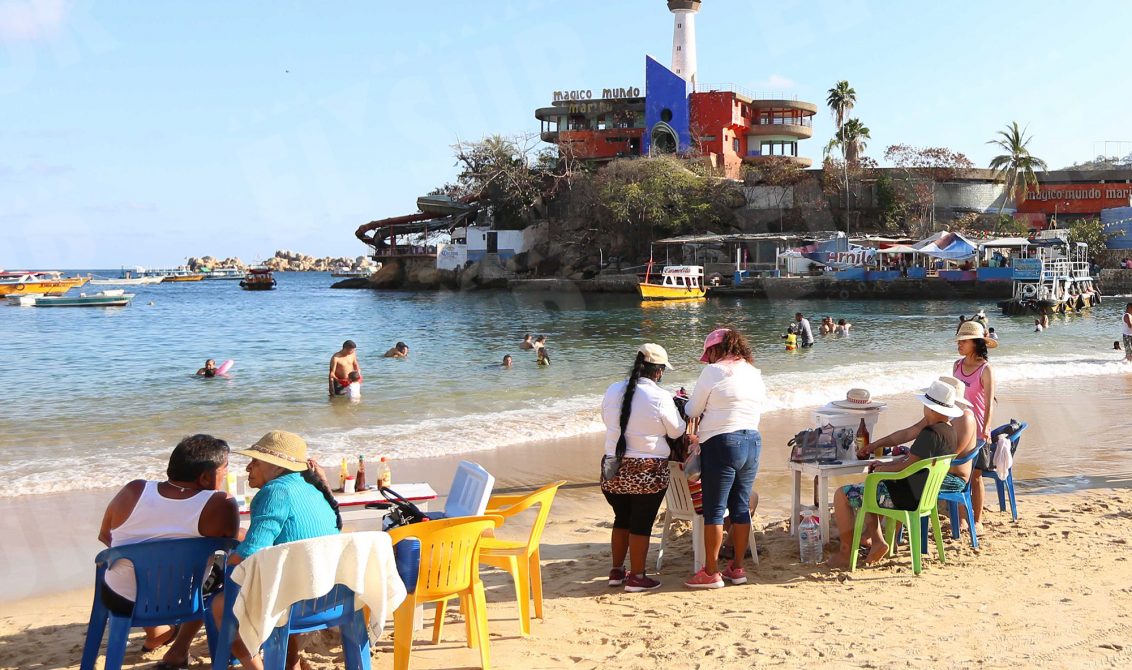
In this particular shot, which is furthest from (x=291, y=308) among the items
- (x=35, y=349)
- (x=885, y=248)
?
(x=885, y=248)

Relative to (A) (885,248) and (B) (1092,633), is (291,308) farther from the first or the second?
(B) (1092,633)

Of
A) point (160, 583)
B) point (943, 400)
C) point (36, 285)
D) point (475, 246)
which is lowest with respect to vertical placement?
point (160, 583)

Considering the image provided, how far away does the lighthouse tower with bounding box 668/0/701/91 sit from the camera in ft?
220

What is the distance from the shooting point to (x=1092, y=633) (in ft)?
15.3

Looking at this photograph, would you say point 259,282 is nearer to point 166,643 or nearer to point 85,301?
point 85,301

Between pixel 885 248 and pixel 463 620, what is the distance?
53.9 m

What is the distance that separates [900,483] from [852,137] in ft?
230

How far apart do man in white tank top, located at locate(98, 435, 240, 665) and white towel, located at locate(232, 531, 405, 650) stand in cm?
57

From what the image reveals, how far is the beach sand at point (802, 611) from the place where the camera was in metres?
4.57

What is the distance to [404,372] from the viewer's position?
20422 millimetres

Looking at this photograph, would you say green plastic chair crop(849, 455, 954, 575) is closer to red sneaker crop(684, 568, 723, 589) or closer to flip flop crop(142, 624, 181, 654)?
red sneaker crop(684, 568, 723, 589)

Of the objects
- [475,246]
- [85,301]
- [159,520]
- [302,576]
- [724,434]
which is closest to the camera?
[302,576]

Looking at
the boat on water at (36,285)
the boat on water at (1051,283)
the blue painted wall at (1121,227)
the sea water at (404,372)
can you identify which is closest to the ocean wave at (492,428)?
the sea water at (404,372)

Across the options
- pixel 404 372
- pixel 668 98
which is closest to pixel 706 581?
pixel 404 372
